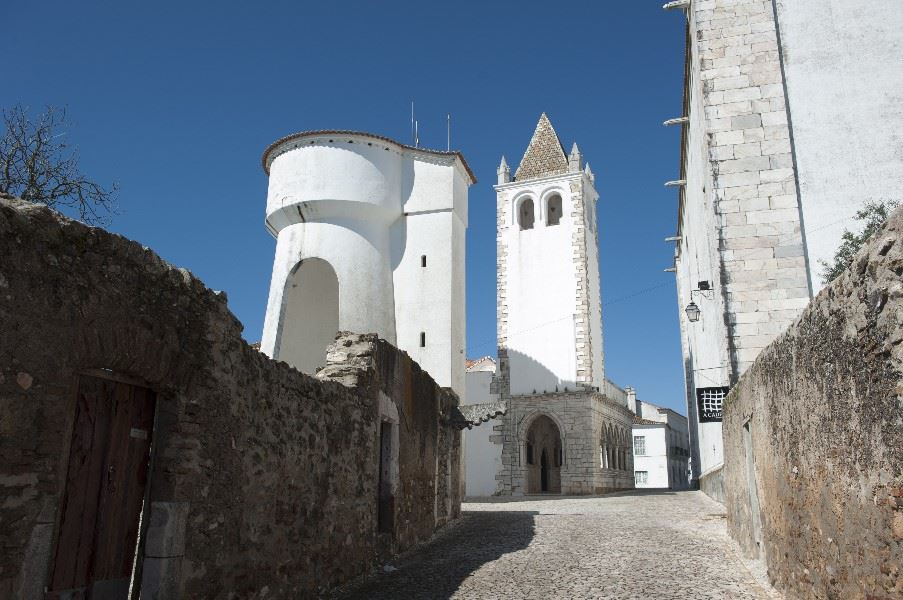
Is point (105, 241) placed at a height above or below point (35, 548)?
above

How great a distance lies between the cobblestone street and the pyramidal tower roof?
2099 centimetres

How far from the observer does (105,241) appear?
4.00 metres

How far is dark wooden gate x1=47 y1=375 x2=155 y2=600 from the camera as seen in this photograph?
3916 millimetres

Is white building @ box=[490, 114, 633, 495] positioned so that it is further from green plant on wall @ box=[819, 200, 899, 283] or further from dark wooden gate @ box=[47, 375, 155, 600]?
dark wooden gate @ box=[47, 375, 155, 600]

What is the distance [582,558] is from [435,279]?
12.9 m

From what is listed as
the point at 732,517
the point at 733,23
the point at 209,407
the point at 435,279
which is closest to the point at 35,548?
the point at 209,407

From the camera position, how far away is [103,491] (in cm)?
417

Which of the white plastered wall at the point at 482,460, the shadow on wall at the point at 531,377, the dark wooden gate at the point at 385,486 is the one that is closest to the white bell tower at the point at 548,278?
the shadow on wall at the point at 531,377

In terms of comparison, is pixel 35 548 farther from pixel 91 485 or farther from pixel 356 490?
pixel 356 490

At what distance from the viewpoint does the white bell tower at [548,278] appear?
27281 mm

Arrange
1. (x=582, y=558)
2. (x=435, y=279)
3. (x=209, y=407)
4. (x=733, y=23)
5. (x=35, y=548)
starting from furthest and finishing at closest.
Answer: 1. (x=435, y=279)
2. (x=733, y=23)
3. (x=582, y=558)
4. (x=209, y=407)
5. (x=35, y=548)

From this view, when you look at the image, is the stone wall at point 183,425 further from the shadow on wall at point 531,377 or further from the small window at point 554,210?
the small window at point 554,210

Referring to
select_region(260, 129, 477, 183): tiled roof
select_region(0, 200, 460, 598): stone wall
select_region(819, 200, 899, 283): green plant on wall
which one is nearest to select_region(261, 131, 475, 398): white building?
select_region(260, 129, 477, 183): tiled roof

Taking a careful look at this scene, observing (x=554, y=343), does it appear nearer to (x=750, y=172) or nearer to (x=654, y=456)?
(x=750, y=172)
